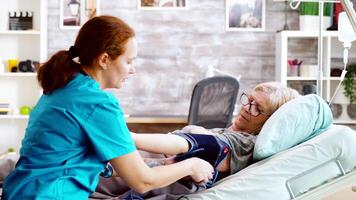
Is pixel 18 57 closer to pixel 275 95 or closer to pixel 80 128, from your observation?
pixel 275 95

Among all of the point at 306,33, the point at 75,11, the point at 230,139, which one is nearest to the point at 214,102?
the point at 306,33

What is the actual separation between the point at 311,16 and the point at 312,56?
37cm

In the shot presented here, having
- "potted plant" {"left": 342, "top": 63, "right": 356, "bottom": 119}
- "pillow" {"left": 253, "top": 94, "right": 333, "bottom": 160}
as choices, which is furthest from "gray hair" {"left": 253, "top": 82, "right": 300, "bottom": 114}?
"potted plant" {"left": 342, "top": 63, "right": 356, "bottom": 119}

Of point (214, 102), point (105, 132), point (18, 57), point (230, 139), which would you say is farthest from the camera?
point (18, 57)

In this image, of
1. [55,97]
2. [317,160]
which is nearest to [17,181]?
[55,97]

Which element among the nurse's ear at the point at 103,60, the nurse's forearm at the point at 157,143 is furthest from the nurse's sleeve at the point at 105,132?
the nurse's forearm at the point at 157,143

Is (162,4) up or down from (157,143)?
up

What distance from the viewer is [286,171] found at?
6.33ft

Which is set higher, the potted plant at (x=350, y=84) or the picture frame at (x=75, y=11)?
the picture frame at (x=75, y=11)

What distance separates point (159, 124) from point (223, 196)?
331 centimetres

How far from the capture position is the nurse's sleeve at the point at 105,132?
161cm

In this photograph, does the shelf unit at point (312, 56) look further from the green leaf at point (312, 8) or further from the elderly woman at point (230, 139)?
the elderly woman at point (230, 139)

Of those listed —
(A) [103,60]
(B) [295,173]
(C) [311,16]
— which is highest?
(C) [311,16]

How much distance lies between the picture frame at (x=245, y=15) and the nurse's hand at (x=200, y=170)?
347 cm
